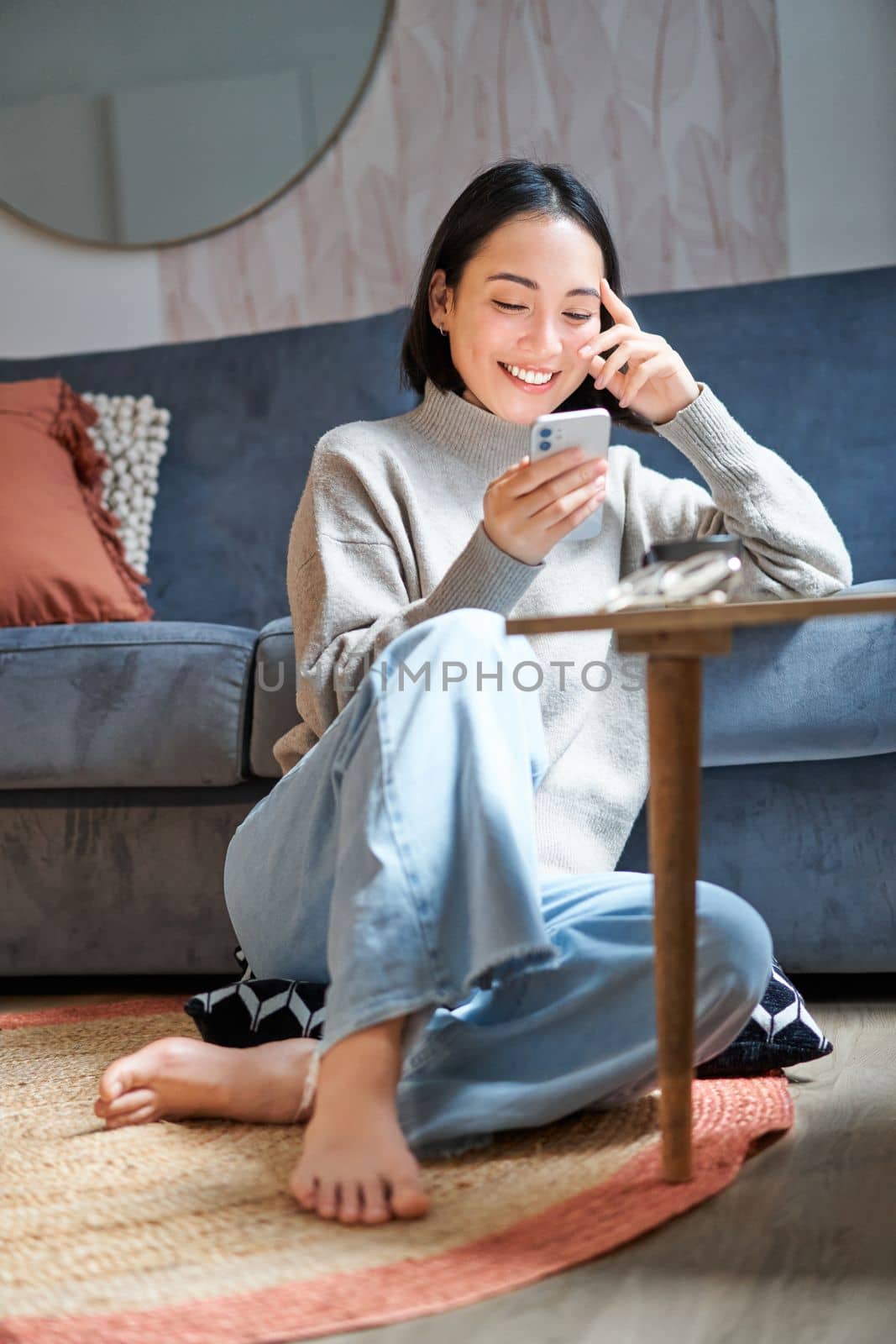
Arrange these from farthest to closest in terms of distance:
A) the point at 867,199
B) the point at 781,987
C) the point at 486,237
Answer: the point at 867,199
the point at 486,237
the point at 781,987

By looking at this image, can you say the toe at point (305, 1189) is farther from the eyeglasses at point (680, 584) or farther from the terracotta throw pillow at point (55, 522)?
the terracotta throw pillow at point (55, 522)

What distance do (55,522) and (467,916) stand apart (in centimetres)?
134

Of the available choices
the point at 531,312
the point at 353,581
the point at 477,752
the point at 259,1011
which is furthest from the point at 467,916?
the point at 531,312

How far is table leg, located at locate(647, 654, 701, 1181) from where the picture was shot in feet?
2.82

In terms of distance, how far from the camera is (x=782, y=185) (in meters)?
2.47

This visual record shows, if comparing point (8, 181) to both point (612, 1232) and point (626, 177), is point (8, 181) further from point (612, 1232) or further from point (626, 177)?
point (612, 1232)

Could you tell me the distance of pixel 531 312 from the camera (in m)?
1.40

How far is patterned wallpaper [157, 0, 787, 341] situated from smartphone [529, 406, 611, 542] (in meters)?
1.55

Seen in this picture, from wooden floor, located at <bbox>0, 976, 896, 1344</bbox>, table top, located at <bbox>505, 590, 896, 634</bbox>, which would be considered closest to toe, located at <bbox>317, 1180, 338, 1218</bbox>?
wooden floor, located at <bbox>0, 976, 896, 1344</bbox>

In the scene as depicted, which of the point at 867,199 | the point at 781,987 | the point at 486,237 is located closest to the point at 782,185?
the point at 867,199

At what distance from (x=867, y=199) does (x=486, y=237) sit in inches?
51.4

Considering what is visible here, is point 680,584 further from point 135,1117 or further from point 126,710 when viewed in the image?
point 126,710

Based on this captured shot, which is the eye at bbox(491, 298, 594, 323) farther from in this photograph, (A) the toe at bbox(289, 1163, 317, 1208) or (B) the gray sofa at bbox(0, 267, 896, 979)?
(A) the toe at bbox(289, 1163, 317, 1208)

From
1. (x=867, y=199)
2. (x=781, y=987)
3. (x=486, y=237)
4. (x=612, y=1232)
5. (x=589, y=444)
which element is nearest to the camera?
(x=612, y=1232)
